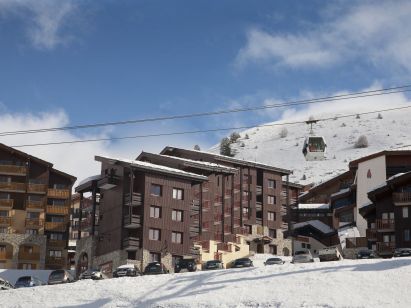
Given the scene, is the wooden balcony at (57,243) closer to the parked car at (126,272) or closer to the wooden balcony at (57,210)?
the wooden balcony at (57,210)

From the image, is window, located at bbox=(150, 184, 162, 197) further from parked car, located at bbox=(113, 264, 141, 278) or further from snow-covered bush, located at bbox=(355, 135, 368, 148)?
snow-covered bush, located at bbox=(355, 135, 368, 148)

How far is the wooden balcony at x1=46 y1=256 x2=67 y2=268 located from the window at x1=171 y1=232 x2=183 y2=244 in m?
19.6

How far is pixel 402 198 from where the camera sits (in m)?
79.8

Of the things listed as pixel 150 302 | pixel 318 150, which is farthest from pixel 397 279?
pixel 150 302

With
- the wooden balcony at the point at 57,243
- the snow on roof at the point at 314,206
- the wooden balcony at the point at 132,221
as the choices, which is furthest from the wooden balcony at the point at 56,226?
the snow on roof at the point at 314,206

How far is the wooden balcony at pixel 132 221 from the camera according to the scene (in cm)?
7850

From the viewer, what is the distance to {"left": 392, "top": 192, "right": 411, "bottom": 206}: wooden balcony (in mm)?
79438

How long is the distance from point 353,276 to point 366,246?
4716 cm

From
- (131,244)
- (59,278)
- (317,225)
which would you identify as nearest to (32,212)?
(131,244)

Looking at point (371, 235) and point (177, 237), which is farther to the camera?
point (371, 235)

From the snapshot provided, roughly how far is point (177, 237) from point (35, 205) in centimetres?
2288

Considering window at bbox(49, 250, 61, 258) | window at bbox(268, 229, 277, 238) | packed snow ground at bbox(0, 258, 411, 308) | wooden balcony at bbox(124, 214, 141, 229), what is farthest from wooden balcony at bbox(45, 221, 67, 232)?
packed snow ground at bbox(0, 258, 411, 308)

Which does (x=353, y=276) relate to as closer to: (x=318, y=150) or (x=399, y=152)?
(x=318, y=150)

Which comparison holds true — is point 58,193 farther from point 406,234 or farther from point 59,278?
point 406,234
